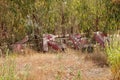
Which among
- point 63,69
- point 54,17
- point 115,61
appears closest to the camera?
point 115,61

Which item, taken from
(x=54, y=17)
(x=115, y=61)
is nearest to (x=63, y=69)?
(x=115, y=61)

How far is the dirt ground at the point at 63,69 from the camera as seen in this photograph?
657 centimetres

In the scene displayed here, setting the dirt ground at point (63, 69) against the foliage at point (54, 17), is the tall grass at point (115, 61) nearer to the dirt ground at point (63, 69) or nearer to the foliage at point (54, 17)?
the dirt ground at point (63, 69)

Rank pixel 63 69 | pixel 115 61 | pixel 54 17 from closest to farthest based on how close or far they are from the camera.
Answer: pixel 115 61 < pixel 63 69 < pixel 54 17

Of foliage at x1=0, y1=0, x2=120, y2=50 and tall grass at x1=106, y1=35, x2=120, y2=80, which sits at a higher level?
foliage at x1=0, y1=0, x2=120, y2=50

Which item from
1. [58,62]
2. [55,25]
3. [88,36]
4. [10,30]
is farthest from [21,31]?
[58,62]

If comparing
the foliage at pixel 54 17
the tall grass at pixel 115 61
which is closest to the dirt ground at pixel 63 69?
the tall grass at pixel 115 61

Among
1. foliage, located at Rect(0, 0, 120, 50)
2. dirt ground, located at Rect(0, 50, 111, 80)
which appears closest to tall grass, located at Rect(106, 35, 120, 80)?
dirt ground, located at Rect(0, 50, 111, 80)

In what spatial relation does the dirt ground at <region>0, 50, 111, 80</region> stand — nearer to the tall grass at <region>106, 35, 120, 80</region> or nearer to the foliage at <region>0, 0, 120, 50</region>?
the tall grass at <region>106, 35, 120, 80</region>

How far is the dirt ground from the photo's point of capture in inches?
259

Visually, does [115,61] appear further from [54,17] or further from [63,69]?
[54,17]

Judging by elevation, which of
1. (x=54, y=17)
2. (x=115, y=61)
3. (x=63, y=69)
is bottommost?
(x=63, y=69)

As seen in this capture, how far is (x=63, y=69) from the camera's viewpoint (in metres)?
7.22

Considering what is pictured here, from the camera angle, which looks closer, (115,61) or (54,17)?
(115,61)
